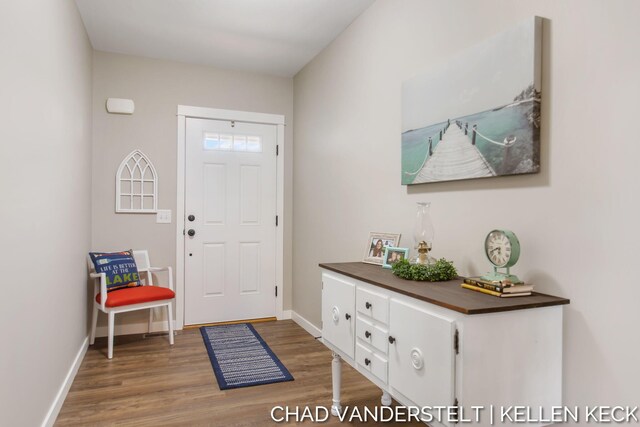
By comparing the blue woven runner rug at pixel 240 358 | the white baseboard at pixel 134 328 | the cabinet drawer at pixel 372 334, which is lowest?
the blue woven runner rug at pixel 240 358

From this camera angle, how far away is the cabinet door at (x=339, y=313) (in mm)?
2039

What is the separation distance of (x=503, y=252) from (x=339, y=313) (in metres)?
0.93

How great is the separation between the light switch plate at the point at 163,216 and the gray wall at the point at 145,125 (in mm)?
39

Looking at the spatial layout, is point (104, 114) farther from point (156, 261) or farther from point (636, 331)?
point (636, 331)

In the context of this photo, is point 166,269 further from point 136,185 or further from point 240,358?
point 240,358

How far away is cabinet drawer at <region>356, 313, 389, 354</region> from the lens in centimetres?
174

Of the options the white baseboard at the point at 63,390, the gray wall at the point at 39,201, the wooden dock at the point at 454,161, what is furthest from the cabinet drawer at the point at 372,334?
the white baseboard at the point at 63,390

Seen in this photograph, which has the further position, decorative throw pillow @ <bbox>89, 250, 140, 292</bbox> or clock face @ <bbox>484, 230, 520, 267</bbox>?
decorative throw pillow @ <bbox>89, 250, 140, 292</bbox>

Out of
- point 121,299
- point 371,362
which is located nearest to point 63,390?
point 121,299

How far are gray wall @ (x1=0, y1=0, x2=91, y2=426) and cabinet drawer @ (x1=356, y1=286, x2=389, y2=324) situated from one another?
55.4 inches

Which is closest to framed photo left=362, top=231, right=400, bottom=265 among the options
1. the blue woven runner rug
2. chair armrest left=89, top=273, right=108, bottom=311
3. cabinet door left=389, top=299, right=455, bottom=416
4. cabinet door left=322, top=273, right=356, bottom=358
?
cabinet door left=322, top=273, right=356, bottom=358

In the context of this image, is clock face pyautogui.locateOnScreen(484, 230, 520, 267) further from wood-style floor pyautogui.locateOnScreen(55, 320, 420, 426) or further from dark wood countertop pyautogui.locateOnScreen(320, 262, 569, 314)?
wood-style floor pyautogui.locateOnScreen(55, 320, 420, 426)

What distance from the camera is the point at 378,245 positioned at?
98.9 inches

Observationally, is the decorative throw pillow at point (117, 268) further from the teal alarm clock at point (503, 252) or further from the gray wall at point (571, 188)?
the teal alarm clock at point (503, 252)
